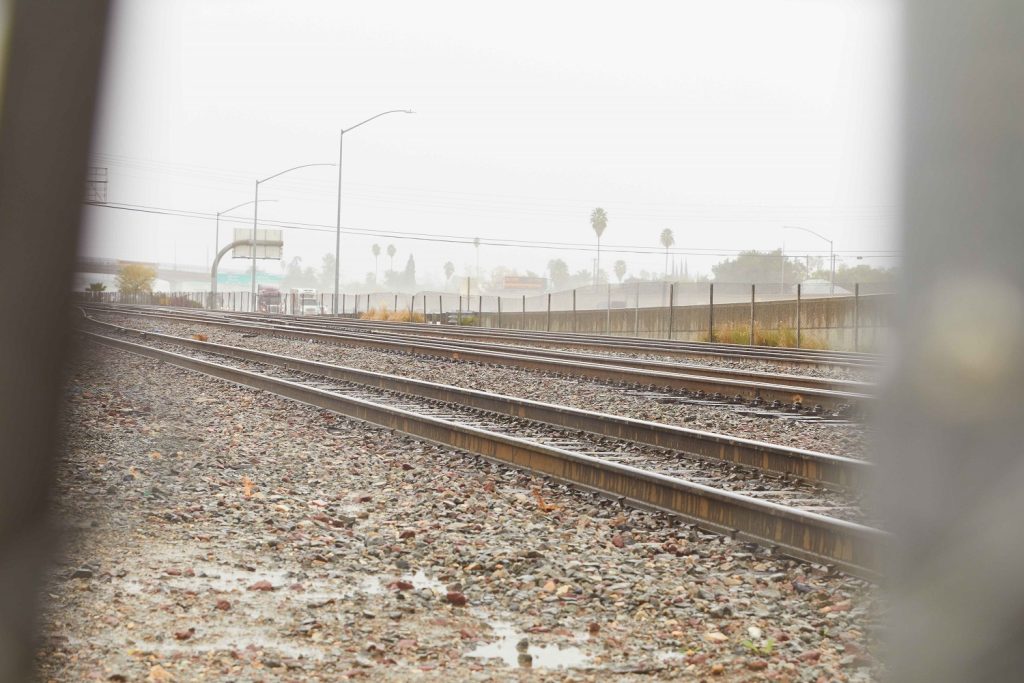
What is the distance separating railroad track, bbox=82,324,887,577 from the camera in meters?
5.16

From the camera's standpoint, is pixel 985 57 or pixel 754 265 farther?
pixel 754 265

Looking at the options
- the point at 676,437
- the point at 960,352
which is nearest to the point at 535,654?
the point at 960,352

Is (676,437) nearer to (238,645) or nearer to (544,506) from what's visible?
(544,506)

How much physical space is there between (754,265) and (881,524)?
446ft

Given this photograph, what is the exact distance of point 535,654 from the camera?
384 cm

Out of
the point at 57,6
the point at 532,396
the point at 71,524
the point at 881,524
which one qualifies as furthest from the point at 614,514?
the point at 57,6

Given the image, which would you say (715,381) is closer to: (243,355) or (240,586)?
(240,586)

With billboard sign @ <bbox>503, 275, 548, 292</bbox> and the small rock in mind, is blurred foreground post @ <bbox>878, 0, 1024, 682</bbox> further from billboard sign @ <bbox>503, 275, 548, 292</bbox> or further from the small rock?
billboard sign @ <bbox>503, 275, 548, 292</bbox>

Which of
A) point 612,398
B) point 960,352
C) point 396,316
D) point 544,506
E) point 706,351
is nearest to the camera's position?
point 960,352

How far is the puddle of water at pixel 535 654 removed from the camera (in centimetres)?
372

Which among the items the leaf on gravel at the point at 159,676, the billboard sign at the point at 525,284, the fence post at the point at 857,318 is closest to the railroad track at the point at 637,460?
the leaf on gravel at the point at 159,676

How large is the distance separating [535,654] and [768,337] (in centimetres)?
2602

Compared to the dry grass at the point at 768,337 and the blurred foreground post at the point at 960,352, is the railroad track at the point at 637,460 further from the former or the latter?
the dry grass at the point at 768,337

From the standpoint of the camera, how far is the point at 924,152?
145 centimetres
